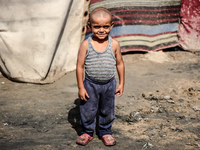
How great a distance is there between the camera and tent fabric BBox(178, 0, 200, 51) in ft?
18.6

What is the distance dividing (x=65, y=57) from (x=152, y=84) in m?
1.50

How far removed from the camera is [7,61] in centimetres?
418

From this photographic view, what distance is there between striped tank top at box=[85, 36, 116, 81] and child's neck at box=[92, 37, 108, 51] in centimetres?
3

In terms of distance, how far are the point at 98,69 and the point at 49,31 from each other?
2.03 metres

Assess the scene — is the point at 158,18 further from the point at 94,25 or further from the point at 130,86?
the point at 94,25

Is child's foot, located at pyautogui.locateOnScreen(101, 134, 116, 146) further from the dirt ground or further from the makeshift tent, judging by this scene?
the makeshift tent

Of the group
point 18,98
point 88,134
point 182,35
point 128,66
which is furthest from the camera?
point 182,35

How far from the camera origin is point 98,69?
2.25 meters

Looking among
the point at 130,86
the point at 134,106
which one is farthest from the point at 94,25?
the point at 130,86

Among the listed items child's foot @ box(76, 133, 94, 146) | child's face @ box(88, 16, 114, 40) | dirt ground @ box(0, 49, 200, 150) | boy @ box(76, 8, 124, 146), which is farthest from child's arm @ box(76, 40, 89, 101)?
dirt ground @ box(0, 49, 200, 150)

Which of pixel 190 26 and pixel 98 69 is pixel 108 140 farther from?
pixel 190 26

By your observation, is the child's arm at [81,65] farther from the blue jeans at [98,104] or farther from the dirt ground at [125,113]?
the dirt ground at [125,113]

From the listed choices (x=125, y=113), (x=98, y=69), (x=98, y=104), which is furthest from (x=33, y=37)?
(x=98, y=69)

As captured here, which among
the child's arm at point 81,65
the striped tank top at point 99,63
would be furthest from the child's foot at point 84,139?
the striped tank top at point 99,63
